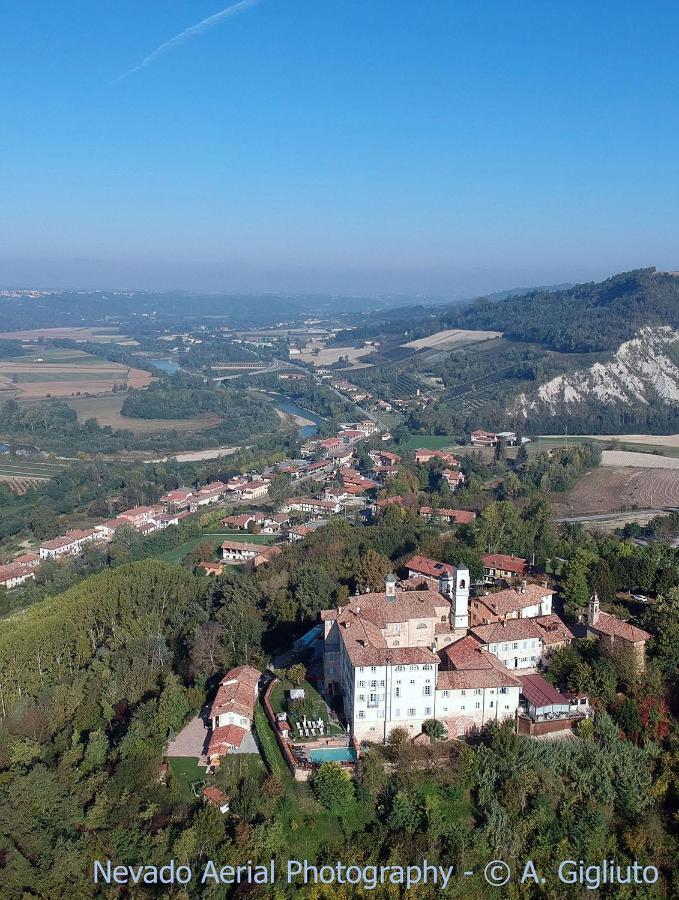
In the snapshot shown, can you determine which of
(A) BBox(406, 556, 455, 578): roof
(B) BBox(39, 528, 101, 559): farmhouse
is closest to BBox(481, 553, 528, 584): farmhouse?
(A) BBox(406, 556, 455, 578): roof

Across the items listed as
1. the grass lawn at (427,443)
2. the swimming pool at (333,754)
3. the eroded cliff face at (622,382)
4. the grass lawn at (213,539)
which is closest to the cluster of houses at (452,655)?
the swimming pool at (333,754)

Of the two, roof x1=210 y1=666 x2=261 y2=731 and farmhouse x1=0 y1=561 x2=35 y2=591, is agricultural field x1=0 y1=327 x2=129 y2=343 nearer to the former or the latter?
farmhouse x1=0 y1=561 x2=35 y2=591

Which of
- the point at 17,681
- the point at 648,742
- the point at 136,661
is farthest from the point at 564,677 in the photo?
the point at 17,681

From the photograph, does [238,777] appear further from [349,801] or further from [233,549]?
[233,549]

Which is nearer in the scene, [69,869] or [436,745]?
[69,869]

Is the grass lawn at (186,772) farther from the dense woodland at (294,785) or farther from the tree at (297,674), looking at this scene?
the tree at (297,674)

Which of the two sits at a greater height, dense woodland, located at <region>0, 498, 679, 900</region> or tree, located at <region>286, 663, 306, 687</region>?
tree, located at <region>286, 663, 306, 687</region>
